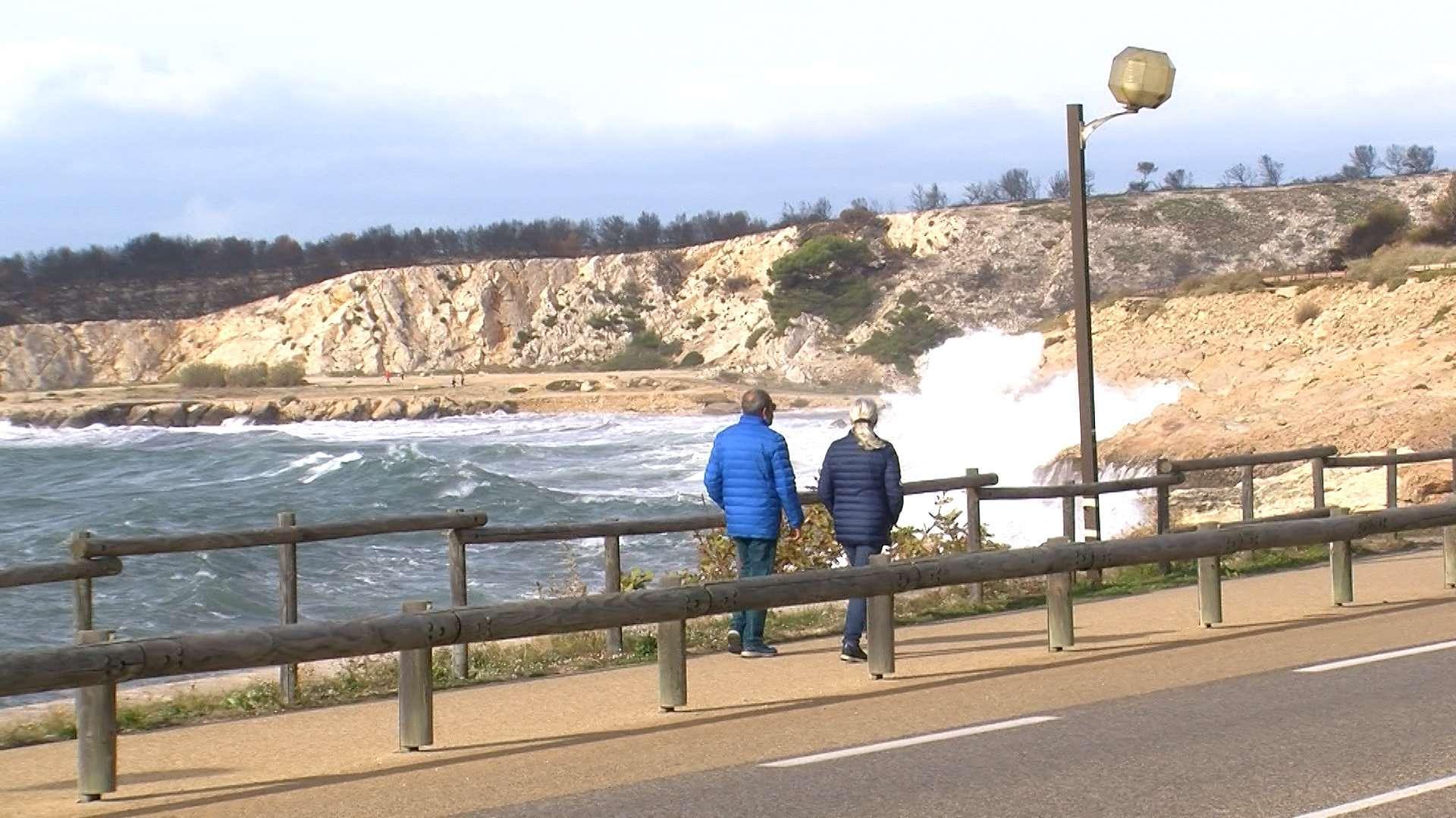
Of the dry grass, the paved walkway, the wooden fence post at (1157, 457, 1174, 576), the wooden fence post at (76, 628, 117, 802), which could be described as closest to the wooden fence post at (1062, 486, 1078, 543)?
the wooden fence post at (1157, 457, 1174, 576)

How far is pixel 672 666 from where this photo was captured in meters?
10.9

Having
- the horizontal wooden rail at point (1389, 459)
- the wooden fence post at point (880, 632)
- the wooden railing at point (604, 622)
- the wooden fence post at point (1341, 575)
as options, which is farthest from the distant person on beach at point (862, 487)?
the horizontal wooden rail at point (1389, 459)

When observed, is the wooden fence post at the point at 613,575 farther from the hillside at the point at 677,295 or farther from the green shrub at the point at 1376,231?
the hillside at the point at 677,295

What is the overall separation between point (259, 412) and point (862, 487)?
7966 centimetres

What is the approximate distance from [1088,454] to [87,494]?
34409 mm

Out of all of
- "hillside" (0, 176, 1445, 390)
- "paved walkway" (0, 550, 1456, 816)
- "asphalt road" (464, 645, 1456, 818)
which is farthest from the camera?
"hillside" (0, 176, 1445, 390)

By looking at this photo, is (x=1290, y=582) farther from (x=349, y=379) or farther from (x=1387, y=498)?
(x=349, y=379)

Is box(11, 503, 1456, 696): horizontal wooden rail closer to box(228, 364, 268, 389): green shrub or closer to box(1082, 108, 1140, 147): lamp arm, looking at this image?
box(1082, 108, 1140, 147): lamp arm

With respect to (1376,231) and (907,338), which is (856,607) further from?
(907,338)

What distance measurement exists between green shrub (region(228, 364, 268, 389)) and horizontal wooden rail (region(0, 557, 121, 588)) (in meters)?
92.1

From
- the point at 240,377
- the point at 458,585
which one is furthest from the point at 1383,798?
the point at 240,377

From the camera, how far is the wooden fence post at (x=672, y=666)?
10898mm

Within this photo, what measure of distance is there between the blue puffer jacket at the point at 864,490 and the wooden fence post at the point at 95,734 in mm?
5176

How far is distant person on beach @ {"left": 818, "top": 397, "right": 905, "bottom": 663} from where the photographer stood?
12500 mm
